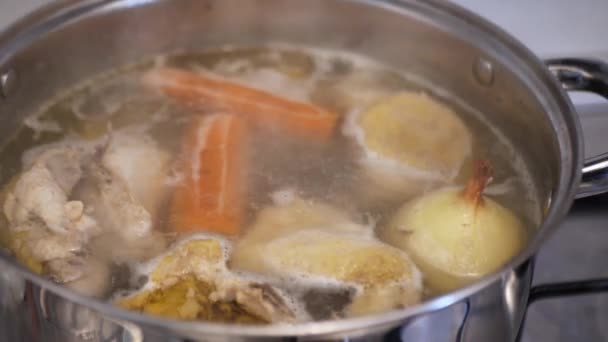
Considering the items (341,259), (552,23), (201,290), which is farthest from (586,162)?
(552,23)

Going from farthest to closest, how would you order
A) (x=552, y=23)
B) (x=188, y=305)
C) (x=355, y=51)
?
(x=552, y=23)
(x=355, y=51)
(x=188, y=305)

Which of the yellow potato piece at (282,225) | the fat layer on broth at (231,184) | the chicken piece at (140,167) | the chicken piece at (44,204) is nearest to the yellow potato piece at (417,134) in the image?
the fat layer on broth at (231,184)

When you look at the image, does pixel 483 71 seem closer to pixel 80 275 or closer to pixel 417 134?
pixel 417 134

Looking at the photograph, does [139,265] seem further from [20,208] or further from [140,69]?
[140,69]

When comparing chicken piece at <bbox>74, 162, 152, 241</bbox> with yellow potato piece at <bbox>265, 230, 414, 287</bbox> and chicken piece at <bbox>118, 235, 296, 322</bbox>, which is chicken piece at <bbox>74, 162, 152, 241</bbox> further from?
yellow potato piece at <bbox>265, 230, 414, 287</bbox>

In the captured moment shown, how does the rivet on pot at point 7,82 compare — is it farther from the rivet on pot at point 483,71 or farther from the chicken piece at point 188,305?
the rivet on pot at point 483,71

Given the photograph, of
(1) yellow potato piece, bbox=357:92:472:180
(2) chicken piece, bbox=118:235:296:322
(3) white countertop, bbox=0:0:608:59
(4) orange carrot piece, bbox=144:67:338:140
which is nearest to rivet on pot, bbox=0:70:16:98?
(4) orange carrot piece, bbox=144:67:338:140
